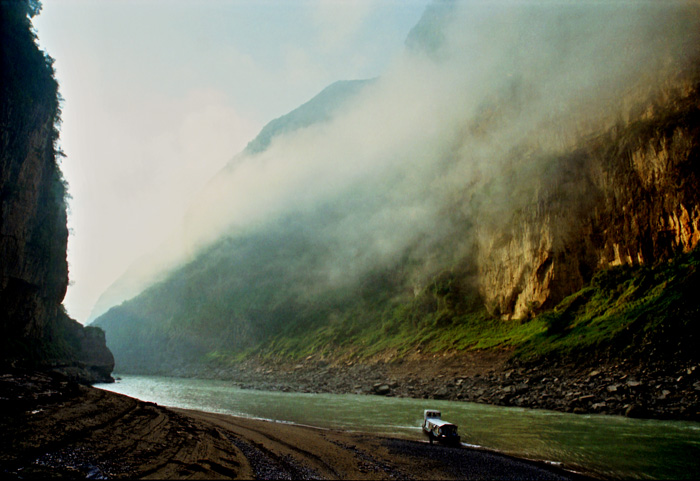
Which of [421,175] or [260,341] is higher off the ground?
[421,175]

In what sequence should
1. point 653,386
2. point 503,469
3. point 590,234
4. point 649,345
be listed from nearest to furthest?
1. point 503,469
2. point 653,386
3. point 649,345
4. point 590,234

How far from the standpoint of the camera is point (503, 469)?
1817 cm

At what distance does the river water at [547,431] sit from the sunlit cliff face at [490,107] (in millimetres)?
48261

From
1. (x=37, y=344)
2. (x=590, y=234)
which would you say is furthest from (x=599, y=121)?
(x=37, y=344)

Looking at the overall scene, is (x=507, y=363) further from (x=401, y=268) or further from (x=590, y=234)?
(x=401, y=268)

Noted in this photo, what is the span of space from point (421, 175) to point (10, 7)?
4221 inches

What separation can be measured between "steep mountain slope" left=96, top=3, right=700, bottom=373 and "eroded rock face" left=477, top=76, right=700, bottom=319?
206 millimetres

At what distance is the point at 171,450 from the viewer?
17.4 metres

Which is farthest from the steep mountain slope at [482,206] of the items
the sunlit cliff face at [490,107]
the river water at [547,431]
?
the river water at [547,431]

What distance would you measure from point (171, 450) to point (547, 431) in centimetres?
2445

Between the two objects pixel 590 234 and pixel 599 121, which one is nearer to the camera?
pixel 590 234

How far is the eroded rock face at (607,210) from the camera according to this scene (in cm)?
4647

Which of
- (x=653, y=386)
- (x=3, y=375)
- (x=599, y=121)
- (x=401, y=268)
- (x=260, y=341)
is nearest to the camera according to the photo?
(x=3, y=375)

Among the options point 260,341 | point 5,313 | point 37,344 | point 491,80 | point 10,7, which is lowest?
point 260,341
